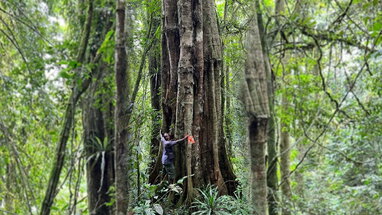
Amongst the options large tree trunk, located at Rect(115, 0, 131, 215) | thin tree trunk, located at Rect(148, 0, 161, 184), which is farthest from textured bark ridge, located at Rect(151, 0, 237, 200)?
large tree trunk, located at Rect(115, 0, 131, 215)

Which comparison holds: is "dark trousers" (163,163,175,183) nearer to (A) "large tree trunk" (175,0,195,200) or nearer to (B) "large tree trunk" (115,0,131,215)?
(A) "large tree trunk" (175,0,195,200)

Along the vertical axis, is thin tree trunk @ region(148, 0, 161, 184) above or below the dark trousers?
above

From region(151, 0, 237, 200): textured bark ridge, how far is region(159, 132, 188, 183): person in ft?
0.17

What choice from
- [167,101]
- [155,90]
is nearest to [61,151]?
[155,90]

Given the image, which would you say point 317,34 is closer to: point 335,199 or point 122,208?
point 335,199

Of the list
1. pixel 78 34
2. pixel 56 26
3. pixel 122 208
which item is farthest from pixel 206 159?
pixel 56 26

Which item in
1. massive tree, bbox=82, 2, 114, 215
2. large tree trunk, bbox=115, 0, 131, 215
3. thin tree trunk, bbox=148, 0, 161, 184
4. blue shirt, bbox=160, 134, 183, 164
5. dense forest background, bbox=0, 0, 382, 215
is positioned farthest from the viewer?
massive tree, bbox=82, 2, 114, 215

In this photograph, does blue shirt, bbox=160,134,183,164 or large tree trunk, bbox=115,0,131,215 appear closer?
large tree trunk, bbox=115,0,131,215

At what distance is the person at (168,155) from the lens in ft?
10.4

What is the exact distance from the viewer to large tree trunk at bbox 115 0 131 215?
7.04ft

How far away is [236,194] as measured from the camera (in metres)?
3.51

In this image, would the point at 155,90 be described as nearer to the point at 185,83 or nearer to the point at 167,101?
the point at 167,101

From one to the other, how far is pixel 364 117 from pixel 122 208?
558 cm

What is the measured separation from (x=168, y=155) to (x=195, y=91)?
1.98ft
